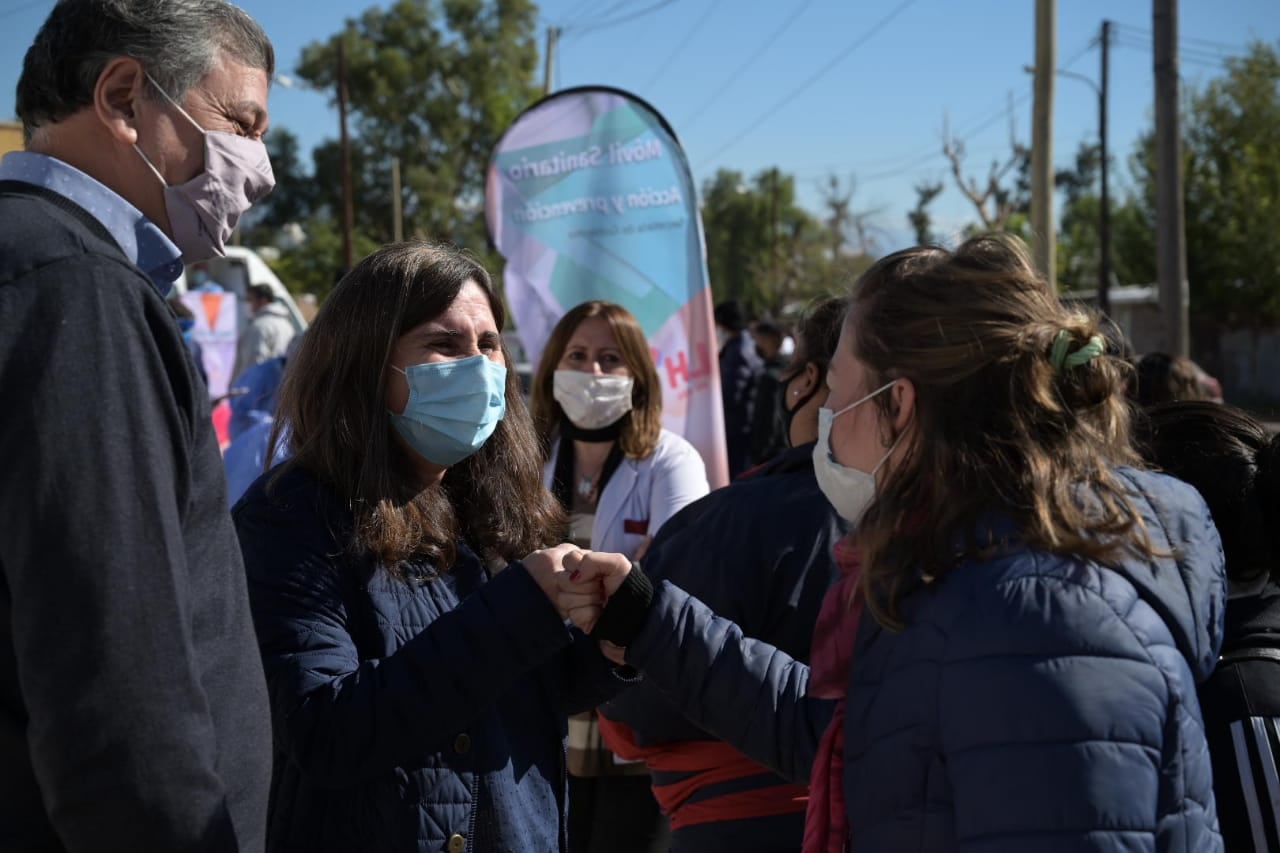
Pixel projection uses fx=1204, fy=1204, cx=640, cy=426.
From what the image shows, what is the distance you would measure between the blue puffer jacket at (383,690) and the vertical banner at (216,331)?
8.54m

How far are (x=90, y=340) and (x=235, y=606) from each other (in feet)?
1.30

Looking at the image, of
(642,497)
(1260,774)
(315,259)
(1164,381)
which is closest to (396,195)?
(315,259)

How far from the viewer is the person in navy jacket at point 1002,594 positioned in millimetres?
1468

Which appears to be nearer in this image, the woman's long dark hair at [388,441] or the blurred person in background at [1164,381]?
the woman's long dark hair at [388,441]

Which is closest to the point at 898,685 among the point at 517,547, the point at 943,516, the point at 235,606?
the point at 943,516

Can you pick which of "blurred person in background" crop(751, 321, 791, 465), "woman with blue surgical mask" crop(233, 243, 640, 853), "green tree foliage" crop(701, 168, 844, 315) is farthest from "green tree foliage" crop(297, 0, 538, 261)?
"woman with blue surgical mask" crop(233, 243, 640, 853)

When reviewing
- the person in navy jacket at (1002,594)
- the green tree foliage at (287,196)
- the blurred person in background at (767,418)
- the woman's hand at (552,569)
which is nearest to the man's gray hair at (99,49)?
the woman's hand at (552,569)

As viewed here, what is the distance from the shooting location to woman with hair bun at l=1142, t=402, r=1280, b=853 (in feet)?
6.70

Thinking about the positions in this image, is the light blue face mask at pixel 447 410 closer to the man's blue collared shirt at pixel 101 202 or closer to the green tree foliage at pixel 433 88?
the man's blue collared shirt at pixel 101 202

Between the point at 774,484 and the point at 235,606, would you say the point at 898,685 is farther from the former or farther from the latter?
→ the point at 774,484

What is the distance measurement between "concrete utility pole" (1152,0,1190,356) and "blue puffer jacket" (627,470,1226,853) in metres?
12.2

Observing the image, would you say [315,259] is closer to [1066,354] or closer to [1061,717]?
[1066,354]

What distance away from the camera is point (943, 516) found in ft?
5.46

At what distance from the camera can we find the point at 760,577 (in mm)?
2592
